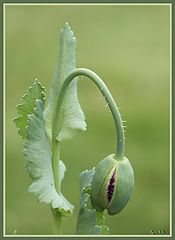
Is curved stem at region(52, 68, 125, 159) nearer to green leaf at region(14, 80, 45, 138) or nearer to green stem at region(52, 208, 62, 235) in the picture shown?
green leaf at region(14, 80, 45, 138)

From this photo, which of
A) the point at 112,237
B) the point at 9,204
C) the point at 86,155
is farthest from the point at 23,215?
the point at 112,237

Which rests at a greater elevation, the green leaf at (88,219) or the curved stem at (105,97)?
the curved stem at (105,97)

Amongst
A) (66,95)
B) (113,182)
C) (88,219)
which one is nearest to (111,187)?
(113,182)

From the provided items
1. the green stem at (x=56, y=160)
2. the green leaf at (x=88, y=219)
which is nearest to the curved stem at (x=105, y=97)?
the green stem at (x=56, y=160)

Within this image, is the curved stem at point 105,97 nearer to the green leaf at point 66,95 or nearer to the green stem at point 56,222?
the green leaf at point 66,95

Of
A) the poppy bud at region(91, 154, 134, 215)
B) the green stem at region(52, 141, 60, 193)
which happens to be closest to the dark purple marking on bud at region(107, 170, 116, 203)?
the poppy bud at region(91, 154, 134, 215)

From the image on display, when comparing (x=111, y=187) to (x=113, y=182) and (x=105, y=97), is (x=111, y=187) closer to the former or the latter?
(x=113, y=182)
